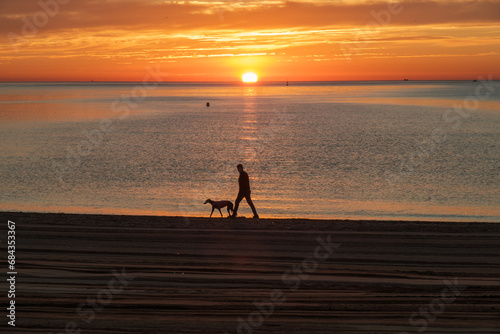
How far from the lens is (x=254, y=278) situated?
1134cm

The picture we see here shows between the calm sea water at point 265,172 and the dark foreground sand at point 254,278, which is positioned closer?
the dark foreground sand at point 254,278

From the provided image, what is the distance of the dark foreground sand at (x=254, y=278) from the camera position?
29.5ft

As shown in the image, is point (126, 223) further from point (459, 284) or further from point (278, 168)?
point (278, 168)

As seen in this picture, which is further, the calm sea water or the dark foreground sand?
the calm sea water

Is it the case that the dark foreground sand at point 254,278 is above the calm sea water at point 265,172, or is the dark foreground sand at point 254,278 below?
below

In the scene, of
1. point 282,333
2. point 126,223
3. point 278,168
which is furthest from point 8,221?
point 278,168

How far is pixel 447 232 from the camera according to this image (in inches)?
636

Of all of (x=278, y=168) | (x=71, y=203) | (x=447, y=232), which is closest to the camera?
(x=447, y=232)

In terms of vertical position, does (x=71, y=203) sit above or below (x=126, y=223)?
above

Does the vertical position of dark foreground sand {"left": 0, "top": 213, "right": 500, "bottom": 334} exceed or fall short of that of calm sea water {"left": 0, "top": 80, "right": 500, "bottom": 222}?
it falls short

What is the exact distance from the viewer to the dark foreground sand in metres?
9.00

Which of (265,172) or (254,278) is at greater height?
(265,172)

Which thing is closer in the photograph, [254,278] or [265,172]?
[254,278]

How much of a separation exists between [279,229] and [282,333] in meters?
7.87
